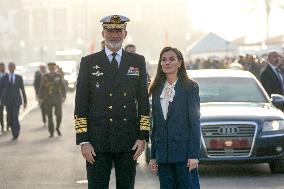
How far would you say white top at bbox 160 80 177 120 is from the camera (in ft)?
25.9

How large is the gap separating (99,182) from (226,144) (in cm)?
532

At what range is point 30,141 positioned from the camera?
20.7 meters

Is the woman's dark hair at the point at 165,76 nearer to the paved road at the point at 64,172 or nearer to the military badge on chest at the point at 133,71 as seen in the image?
the military badge on chest at the point at 133,71

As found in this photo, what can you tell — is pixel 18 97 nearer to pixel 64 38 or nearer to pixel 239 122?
pixel 239 122

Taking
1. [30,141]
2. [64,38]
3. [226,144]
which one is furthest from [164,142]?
[64,38]

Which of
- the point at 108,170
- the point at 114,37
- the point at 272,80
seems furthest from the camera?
the point at 272,80

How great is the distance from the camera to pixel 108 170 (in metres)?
7.81

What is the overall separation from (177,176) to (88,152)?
74cm

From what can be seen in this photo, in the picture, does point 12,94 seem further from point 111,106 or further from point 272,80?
point 111,106

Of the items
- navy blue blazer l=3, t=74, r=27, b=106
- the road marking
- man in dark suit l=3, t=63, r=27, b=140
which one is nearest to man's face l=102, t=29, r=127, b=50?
man in dark suit l=3, t=63, r=27, b=140

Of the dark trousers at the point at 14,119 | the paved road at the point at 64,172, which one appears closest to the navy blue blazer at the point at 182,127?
the paved road at the point at 64,172

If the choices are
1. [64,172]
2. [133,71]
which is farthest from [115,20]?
[64,172]

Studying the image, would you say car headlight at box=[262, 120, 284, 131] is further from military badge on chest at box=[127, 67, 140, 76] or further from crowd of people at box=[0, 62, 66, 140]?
crowd of people at box=[0, 62, 66, 140]

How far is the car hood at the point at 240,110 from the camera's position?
13062 millimetres
